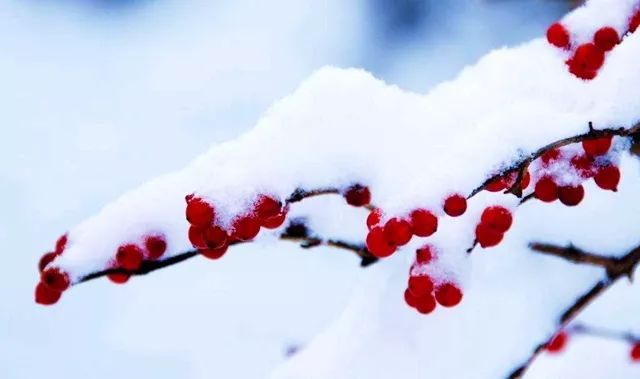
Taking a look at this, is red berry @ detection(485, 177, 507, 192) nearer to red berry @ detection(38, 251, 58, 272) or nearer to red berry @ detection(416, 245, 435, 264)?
red berry @ detection(416, 245, 435, 264)

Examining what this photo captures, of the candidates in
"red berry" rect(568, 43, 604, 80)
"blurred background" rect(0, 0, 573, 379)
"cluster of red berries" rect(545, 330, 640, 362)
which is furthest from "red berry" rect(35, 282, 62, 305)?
"blurred background" rect(0, 0, 573, 379)

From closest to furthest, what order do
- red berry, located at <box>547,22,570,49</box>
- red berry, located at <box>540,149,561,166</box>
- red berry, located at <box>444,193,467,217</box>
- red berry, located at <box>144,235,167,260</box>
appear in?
red berry, located at <box>444,193,467,217</box>
red berry, located at <box>540,149,561,166</box>
red berry, located at <box>144,235,167,260</box>
red berry, located at <box>547,22,570,49</box>

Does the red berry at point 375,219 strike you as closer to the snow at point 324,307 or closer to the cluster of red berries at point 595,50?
the snow at point 324,307

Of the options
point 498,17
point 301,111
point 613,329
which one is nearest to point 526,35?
point 498,17

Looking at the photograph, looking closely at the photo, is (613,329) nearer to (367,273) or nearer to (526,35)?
(367,273)

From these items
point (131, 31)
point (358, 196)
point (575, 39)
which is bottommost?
point (131, 31)

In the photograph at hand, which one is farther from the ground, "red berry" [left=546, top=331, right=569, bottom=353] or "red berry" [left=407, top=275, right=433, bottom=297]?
"red berry" [left=407, top=275, right=433, bottom=297]
